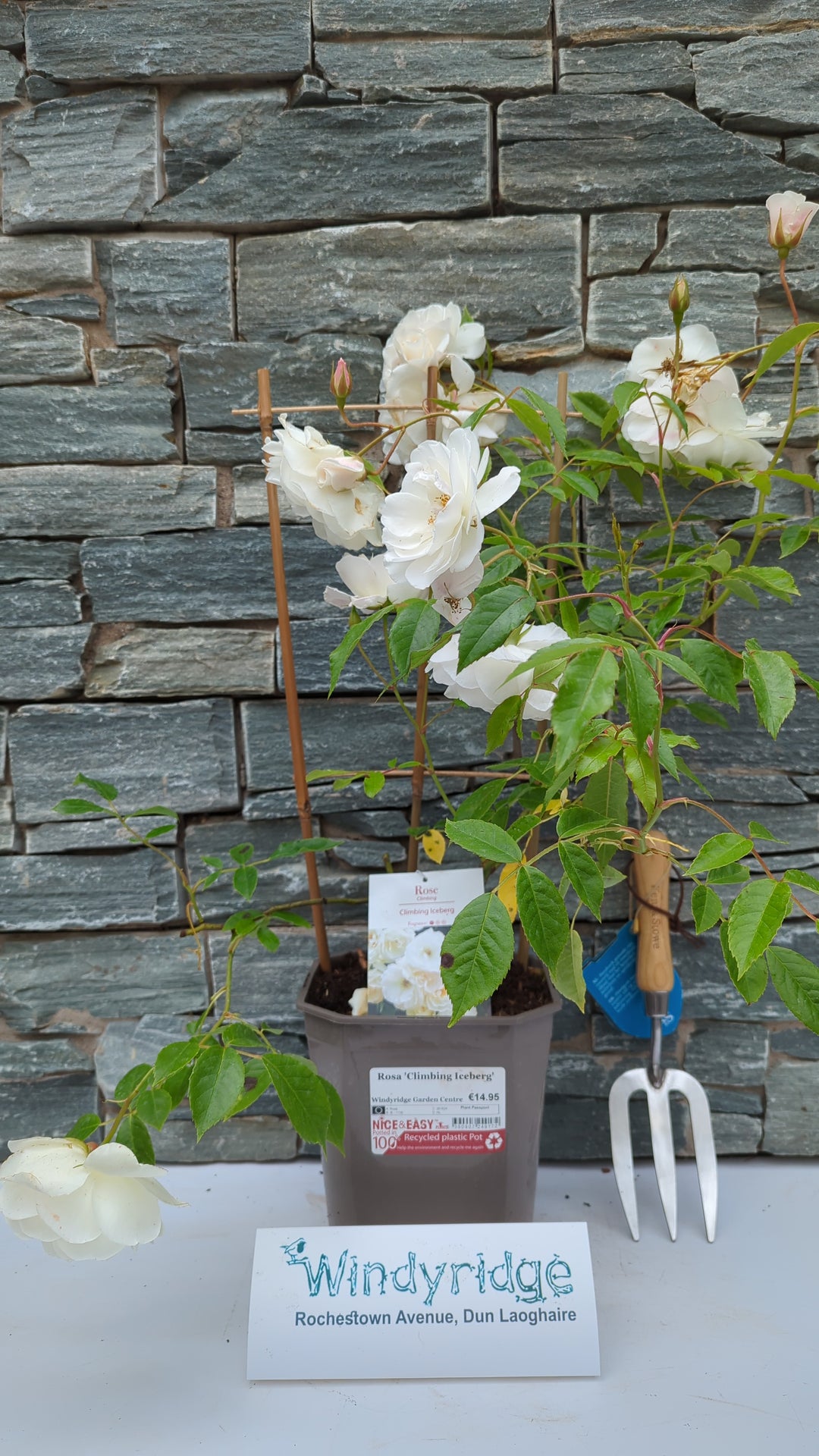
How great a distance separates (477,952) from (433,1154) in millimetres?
441

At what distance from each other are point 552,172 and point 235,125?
15.9 inches

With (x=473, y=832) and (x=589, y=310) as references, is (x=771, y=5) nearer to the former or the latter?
(x=589, y=310)

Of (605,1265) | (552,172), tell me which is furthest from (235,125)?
(605,1265)

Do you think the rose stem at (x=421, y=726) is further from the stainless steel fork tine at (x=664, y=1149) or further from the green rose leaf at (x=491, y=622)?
the stainless steel fork tine at (x=664, y=1149)

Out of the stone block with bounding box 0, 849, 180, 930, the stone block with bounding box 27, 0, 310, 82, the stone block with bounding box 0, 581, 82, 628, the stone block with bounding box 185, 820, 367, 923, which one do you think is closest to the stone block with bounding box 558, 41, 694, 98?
the stone block with bounding box 27, 0, 310, 82

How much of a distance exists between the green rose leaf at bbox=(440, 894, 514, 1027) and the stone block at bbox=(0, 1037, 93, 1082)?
0.80 meters

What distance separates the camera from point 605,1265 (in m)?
1.05

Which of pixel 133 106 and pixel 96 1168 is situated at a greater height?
pixel 133 106

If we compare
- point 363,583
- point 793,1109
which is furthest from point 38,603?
point 793,1109

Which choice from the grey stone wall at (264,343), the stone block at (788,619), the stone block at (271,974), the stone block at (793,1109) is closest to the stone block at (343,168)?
the grey stone wall at (264,343)

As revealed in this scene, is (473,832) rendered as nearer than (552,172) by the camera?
Yes

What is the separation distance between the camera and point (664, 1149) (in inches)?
44.4

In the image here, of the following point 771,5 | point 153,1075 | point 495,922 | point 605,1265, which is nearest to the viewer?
point 495,922

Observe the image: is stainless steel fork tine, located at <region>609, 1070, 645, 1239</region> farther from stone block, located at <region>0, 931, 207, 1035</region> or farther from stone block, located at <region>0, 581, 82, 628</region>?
stone block, located at <region>0, 581, 82, 628</region>
